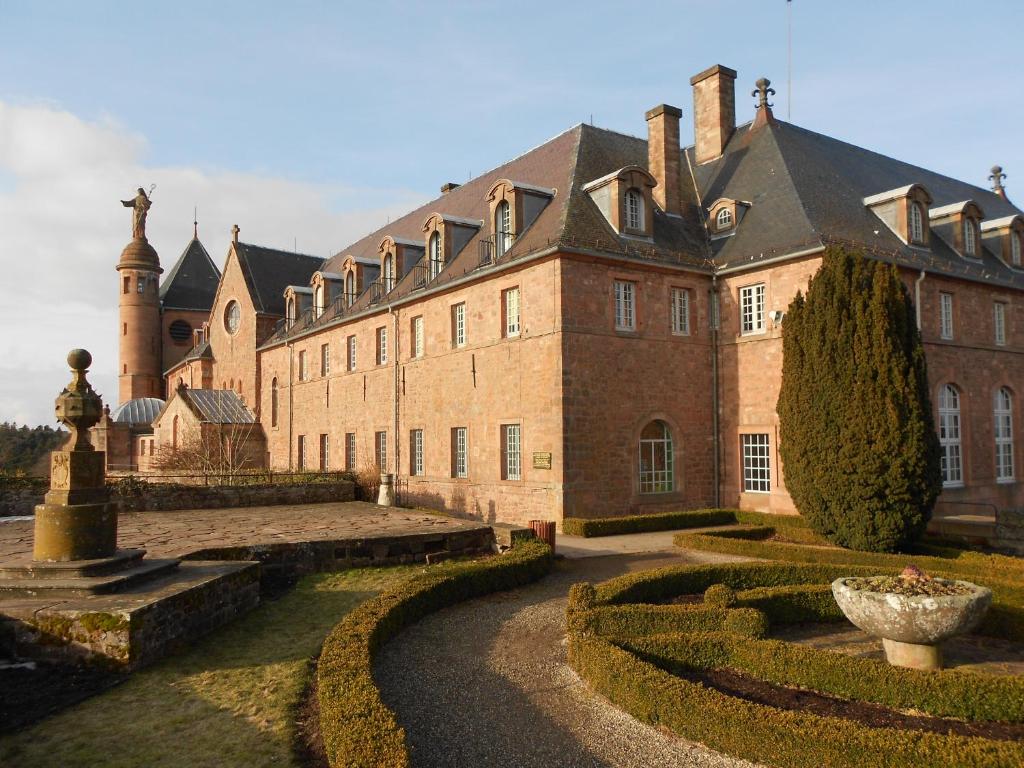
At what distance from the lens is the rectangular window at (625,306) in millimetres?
20375

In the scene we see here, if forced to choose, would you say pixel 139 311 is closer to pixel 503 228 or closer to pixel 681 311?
pixel 503 228

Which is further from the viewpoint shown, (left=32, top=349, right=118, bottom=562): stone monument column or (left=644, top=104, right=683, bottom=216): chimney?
(left=644, top=104, right=683, bottom=216): chimney

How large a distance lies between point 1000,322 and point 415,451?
1871cm

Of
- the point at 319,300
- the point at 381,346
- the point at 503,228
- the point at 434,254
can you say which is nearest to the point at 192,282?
the point at 319,300

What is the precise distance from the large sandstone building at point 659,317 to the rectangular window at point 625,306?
5 cm

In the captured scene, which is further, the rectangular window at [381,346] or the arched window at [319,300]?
the arched window at [319,300]

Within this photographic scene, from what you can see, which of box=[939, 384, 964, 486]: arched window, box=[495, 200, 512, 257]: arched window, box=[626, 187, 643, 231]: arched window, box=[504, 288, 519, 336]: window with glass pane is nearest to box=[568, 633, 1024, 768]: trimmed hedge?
box=[504, 288, 519, 336]: window with glass pane

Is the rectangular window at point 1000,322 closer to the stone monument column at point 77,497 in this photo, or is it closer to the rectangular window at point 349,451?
the rectangular window at point 349,451

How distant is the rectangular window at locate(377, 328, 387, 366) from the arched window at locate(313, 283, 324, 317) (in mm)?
6495

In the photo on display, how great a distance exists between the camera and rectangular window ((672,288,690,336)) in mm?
21281

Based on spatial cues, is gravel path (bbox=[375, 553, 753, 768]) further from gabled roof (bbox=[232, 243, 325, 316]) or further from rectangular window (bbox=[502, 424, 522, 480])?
gabled roof (bbox=[232, 243, 325, 316])

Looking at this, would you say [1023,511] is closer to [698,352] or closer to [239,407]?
[698,352]

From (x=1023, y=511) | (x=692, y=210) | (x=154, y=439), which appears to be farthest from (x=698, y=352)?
(x=154, y=439)

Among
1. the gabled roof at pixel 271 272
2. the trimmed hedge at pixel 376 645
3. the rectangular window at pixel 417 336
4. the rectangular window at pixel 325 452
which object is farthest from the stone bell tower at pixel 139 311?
the trimmed hedge at pixel 376 645
